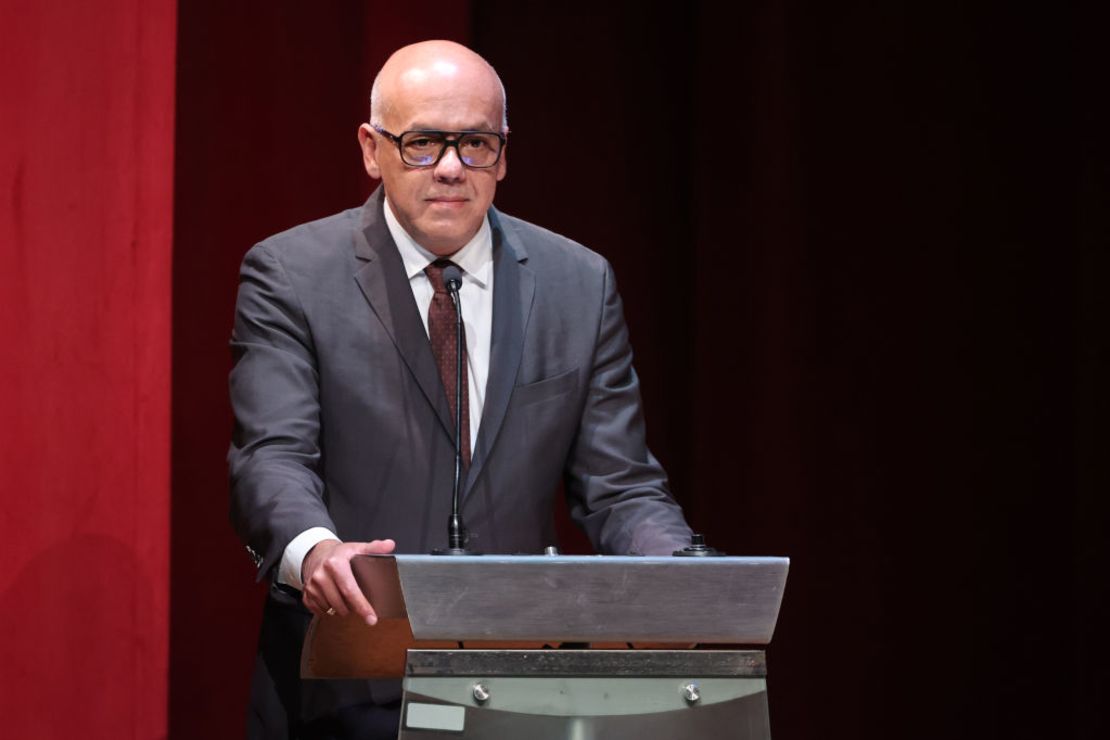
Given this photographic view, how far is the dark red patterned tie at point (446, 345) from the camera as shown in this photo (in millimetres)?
2279

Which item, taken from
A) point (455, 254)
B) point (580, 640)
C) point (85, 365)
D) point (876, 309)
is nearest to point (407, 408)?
point (455, 254)

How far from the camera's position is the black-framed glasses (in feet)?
7.36

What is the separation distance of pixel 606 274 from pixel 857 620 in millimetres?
1259

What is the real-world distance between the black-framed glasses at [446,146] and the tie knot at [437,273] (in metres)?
0.15

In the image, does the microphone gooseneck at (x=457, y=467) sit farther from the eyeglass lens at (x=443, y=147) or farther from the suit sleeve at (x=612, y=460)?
the suit sleeve at (x=612, y=460)

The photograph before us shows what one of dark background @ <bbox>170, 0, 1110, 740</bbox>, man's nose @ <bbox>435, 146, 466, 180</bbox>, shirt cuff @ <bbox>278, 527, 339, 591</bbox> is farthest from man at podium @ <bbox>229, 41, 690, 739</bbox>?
dark background @ <bbox>170, 0, 1110, 740</bbox>

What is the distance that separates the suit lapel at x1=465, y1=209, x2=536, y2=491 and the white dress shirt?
0.02 meters

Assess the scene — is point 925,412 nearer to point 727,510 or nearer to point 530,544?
point 727,510

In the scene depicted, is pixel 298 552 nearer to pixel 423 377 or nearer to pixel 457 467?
pixel 457 467

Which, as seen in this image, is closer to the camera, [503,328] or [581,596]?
[581,596]

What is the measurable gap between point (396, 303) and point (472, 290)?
0.13 m

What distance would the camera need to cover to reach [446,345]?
2.29 m

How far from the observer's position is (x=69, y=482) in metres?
2.55

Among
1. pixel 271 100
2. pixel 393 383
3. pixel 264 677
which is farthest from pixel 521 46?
pixel 264 677
